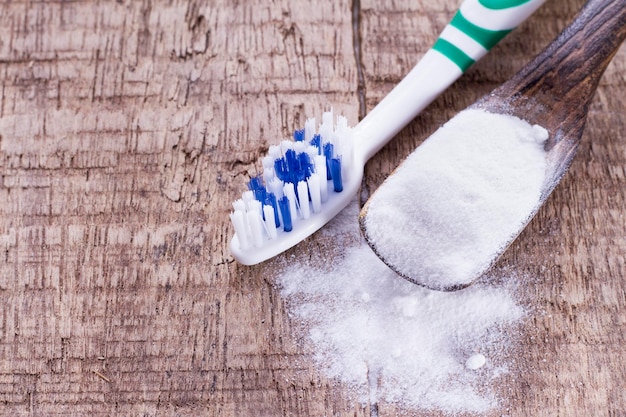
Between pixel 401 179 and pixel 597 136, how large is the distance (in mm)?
261

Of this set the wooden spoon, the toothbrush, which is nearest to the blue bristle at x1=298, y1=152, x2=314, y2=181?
the toothbrush

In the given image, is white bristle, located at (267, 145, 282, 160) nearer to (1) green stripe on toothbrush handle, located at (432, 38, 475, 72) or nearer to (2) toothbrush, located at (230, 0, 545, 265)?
(2) toothbrush, located at (230, 0, 545, 265)

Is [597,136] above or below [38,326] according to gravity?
above

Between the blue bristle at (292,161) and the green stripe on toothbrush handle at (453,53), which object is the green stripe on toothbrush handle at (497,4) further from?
the blue bristle at (292,161)

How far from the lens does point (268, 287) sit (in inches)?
30.4

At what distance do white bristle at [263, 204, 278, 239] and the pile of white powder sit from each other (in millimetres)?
49

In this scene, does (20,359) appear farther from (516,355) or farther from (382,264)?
(516,355)

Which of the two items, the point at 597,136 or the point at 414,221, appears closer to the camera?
the point at 414,221

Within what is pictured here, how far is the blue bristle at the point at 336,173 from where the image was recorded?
0.76 m

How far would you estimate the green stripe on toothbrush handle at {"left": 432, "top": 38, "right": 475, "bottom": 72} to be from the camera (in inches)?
33.9

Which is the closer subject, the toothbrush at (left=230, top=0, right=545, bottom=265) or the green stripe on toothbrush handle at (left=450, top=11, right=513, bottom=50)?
the toothbrush at (left=230, top=0, right=545, bottom=265)

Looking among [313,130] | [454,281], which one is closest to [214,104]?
[313,130]

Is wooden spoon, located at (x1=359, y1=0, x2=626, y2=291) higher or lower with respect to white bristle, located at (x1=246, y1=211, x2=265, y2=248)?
higher

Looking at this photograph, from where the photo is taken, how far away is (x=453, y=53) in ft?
2.83
